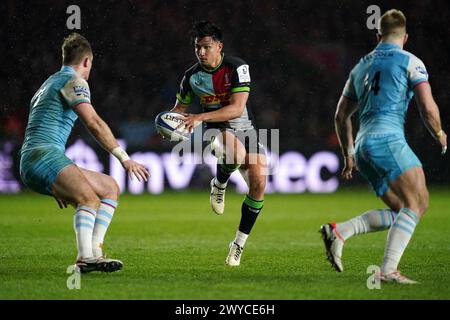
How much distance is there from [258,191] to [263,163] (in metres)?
0.27

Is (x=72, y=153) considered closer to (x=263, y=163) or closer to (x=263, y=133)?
(x=263, y=133)

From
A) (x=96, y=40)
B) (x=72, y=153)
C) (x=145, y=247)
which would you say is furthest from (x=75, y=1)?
(x=145, y=247)

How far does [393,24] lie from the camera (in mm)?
6012

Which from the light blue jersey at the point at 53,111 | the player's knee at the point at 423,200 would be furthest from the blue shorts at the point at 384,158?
the light blue jersey at the point at 53,111

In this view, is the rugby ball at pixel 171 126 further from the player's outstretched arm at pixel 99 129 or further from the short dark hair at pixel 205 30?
the player's outstretched arm at pixel 99 129

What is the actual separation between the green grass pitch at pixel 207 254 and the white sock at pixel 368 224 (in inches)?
14.9

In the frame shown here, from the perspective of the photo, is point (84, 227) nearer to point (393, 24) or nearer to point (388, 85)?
point (388, 85)

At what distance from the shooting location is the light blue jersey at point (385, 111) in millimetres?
5820

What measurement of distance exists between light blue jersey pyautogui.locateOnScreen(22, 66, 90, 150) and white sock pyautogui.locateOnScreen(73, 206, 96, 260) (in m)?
0.57

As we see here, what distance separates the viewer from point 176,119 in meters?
7.43

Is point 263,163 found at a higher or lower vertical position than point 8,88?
lower

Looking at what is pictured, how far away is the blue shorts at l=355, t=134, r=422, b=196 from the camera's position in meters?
5.78

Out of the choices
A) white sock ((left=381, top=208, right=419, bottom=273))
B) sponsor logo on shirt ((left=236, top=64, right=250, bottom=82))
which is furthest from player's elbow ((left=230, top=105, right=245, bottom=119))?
white sock ((left=381, top=208, right=419, bottom=273))

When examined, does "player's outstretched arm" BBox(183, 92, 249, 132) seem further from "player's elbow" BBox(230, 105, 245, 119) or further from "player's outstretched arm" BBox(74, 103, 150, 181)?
"player's outstretched arm" BBox(74, 103, 150, 181)
